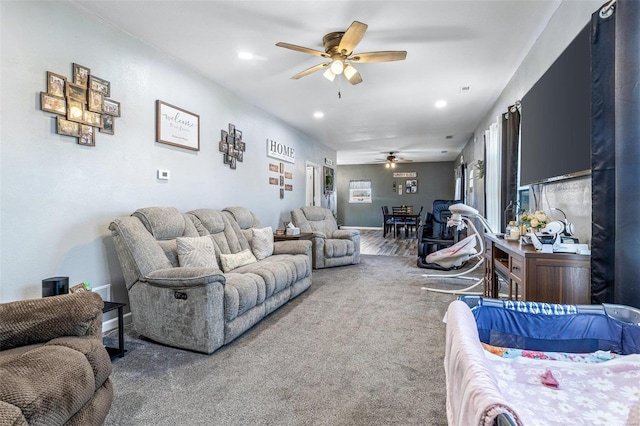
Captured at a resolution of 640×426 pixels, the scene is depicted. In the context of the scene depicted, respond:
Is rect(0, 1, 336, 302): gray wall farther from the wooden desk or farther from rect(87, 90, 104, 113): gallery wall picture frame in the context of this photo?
the wooden desk

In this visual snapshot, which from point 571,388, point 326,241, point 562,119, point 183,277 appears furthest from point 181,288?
point 326,241

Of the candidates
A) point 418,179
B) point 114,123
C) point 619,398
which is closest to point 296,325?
point 619,398

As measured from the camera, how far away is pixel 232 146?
14.8ft

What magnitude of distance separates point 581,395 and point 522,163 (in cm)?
250

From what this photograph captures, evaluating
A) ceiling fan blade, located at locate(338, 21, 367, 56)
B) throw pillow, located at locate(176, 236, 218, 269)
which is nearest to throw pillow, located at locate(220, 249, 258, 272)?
throw pillow, located at locate(176, 236, 218, 269)

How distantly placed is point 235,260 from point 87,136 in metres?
1.68

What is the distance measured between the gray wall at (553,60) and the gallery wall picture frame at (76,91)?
3.66 m

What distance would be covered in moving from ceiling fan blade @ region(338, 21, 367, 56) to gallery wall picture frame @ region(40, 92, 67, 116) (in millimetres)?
2240

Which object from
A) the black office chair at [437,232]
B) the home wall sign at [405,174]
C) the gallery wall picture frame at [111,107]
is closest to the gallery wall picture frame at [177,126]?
the gallery wall picture frame at [111,107]

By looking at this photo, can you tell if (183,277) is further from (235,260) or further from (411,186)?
(411,186)

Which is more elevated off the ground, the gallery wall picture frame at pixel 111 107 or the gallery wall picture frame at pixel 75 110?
the gallery wall picture frame at pixel 111 107

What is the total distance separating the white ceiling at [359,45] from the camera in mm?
2590

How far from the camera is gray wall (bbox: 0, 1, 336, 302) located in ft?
7.08

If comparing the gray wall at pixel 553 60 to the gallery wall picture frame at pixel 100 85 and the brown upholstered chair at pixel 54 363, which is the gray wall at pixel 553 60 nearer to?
the brown upholstered chair at pixel 54 363
